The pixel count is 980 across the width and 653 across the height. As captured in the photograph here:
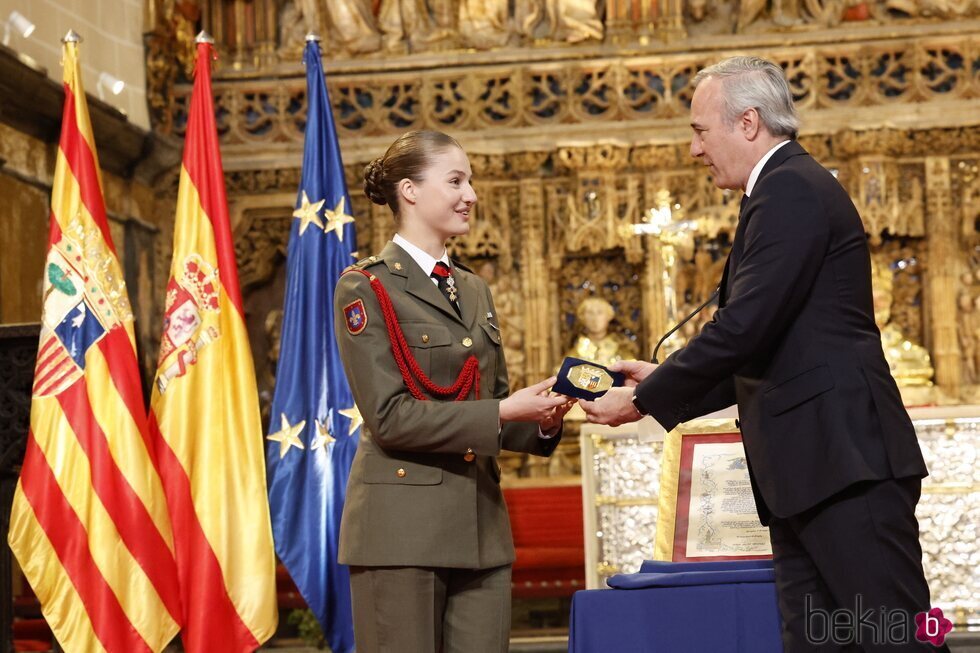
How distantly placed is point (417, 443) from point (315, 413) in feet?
6.85

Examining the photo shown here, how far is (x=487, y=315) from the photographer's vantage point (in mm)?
2693

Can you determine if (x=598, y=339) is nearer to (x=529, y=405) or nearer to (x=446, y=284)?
(x=446, y=284)

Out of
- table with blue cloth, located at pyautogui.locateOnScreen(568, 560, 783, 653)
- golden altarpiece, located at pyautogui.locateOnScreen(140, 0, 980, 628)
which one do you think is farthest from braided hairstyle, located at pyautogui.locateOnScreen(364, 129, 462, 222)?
golden altarpiece, located at pyautogui.locateOnScreen(140, 0, 980, 628)

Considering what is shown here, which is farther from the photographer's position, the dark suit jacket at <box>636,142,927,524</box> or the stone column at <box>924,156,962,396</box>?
the stone column at <box>924,156,962,396</box>

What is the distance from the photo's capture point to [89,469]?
163 inches

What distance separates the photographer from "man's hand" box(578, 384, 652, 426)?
252cm

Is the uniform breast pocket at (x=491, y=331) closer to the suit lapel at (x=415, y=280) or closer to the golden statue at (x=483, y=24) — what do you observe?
the suit lapel at (x=415, y=280)

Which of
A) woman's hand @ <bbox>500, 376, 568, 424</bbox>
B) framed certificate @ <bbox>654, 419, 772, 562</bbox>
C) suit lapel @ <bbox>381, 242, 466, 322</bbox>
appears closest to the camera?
woman's hand @ <bbox>500, 376, 568, 424</bbox>

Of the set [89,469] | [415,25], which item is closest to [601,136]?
[415,25]

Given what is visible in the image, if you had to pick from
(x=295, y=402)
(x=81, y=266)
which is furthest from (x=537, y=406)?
(x=81, y=266)

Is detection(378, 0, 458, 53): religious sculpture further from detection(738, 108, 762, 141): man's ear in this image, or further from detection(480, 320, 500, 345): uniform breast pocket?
detection(738, 108, 762, 141): man's ear

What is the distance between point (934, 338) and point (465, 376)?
4.50m

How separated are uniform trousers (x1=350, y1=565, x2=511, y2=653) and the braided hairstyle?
0.75 meters

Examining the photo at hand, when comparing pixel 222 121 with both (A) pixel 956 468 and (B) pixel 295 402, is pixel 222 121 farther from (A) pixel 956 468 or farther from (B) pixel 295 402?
(A) pixel 956 468
